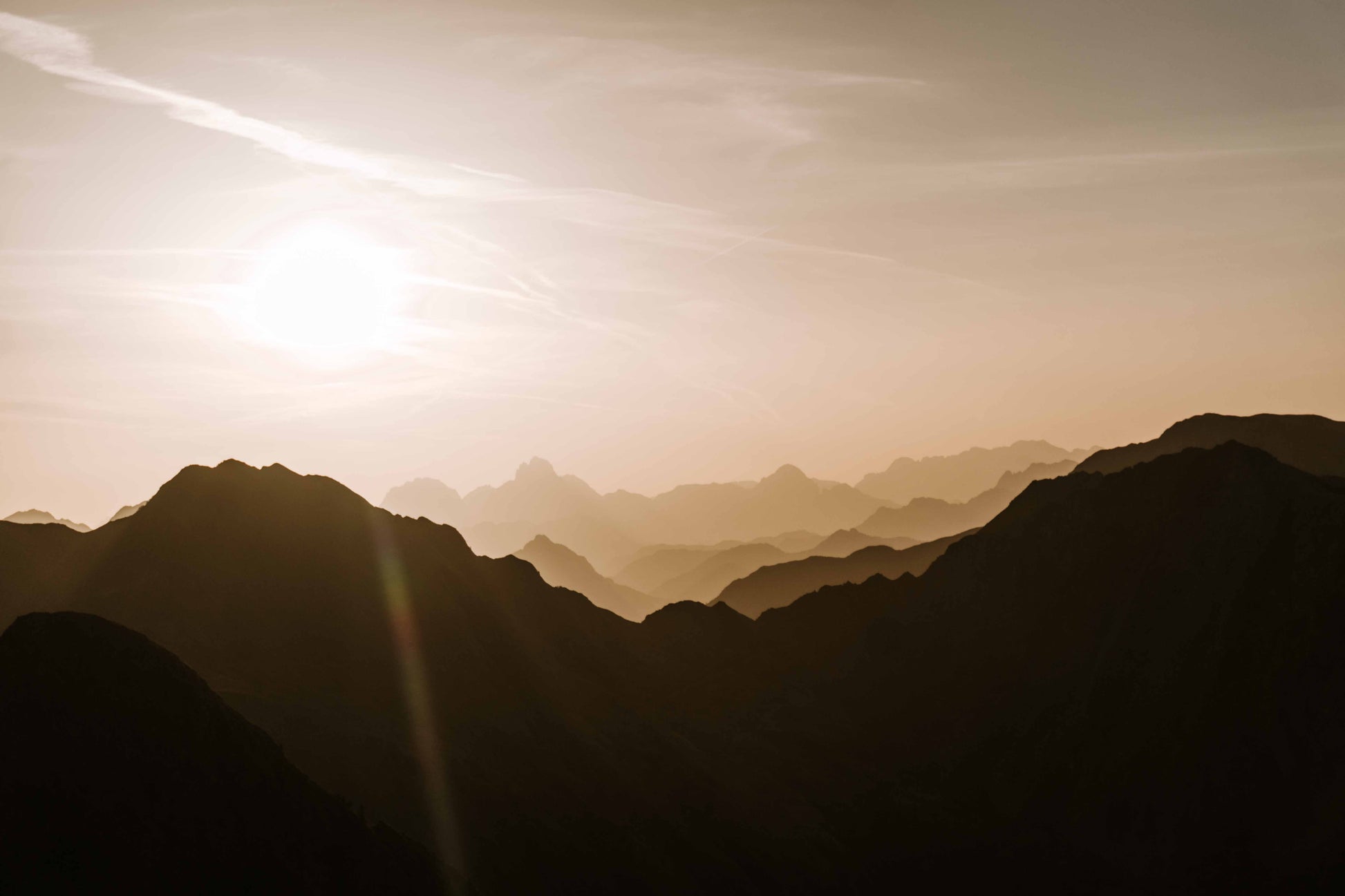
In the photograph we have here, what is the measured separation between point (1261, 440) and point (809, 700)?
60.4 meters

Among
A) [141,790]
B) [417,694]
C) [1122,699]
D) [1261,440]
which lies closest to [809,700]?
[1122,699]

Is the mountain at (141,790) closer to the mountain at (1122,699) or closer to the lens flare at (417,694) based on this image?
the lens flare at (417,694)

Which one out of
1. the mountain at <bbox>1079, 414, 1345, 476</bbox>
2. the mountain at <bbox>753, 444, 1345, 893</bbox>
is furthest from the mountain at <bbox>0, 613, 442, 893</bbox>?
the mountain at <bbox>1079, 414, 1345, 476</bbox>

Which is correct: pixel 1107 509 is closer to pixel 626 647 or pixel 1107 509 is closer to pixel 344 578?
pixel 626 647

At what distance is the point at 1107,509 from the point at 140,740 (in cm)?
8846

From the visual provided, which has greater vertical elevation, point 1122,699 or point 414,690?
point 414,690

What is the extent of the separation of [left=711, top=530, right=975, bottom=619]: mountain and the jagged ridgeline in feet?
153

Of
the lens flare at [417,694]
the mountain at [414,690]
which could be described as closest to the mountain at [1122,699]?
the mountain at [414,690]

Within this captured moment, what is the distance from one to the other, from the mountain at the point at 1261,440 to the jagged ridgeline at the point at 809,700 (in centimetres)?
92

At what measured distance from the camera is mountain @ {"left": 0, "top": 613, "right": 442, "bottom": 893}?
3073 centimetres

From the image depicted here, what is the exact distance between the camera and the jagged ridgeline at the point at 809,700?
61781mm

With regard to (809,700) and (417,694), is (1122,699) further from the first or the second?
(417,694)

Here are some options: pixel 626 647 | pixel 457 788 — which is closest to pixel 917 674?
pixel 626 647

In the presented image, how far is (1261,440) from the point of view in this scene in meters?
109
